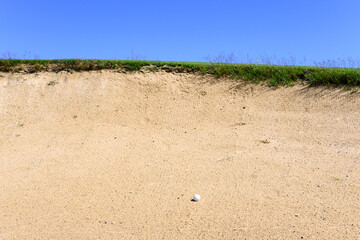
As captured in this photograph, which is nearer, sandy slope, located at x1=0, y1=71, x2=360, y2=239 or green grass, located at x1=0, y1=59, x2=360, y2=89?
sandy slope, located at x1=0, y1=71, x2=360, y2=239

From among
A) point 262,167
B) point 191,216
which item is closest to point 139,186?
point 191,216

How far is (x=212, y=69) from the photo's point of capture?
12.2 m

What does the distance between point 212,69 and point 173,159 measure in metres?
5.62

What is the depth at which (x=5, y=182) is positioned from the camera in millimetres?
7121

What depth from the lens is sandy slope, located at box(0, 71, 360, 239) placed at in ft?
16.6

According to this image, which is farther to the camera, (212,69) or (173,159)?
(212,69)

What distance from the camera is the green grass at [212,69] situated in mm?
11234

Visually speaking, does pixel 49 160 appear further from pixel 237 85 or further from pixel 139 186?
pixel 237 85

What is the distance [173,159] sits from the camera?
771cm

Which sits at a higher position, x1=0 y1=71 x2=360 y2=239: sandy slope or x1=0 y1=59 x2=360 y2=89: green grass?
x1=0 y1=59 x2=360 y2=89: green grass

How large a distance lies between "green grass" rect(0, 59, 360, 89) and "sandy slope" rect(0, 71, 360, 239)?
1.33 feet

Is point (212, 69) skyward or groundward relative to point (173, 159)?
skyward

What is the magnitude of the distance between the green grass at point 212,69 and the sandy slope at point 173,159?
40cm

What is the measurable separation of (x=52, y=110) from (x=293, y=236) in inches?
367
